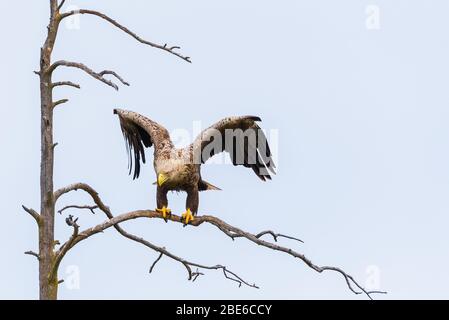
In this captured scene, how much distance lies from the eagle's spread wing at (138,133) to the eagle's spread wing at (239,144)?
620 millimetres

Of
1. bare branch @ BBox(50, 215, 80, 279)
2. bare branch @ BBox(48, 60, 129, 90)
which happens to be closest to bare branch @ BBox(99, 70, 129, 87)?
bare branch @ BBox(48, 60, 129, 90)

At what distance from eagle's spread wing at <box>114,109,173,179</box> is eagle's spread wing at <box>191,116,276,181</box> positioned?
24.4 inches

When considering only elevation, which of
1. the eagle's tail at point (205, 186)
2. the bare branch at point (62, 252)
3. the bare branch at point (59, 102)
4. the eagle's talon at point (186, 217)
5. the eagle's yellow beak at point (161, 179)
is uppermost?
the bare branch at point (59, 102)

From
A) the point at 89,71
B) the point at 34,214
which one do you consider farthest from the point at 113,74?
the point at 34,214

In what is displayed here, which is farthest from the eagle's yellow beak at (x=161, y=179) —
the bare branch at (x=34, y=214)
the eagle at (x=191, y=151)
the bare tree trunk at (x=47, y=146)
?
the bare branch at (x=34, y=214)

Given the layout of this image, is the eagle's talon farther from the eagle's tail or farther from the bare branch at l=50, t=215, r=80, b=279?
the bare branch at l=50, t=215, r=80, b=279

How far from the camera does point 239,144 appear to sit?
1714cm

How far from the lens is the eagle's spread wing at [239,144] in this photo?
16.5 meters

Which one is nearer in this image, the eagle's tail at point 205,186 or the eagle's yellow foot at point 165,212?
the eagle's yellow foot at point 165,212

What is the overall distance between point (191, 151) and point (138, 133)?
66.0 inches

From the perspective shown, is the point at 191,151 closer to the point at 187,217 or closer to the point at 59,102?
the point at 187,217

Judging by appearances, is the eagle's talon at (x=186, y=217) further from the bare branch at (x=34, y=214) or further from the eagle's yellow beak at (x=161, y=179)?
the bare branch at (x=34, y=214)
